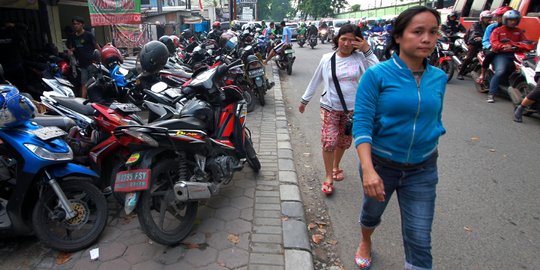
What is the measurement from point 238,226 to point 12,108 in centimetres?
188

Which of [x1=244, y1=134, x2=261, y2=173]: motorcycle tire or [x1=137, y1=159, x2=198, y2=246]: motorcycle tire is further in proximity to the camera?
[x1=244, y1=134, x2=261, y2=173]: motorcycle tire

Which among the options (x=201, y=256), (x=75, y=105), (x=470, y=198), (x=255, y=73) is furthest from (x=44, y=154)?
(x=255, y=73)

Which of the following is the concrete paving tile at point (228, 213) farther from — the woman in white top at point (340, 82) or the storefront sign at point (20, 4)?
the storefront sign at point (20, 4)

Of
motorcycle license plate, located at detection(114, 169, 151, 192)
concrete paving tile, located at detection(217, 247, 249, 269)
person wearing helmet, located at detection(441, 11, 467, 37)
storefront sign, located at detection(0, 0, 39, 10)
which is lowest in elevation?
concrete paving tile, located at detection(217, 247, 249, 269)

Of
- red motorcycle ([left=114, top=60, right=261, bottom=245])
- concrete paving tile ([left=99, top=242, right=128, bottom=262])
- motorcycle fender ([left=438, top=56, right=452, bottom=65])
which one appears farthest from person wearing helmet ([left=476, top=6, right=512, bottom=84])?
concrete paving tile ([left=99, top=242, right=128, bottom=262])

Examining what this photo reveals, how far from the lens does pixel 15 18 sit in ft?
29.0

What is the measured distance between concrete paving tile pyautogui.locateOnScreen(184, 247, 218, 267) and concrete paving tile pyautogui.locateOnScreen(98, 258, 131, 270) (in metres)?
0.42

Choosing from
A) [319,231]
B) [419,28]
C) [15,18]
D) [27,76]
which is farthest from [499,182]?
[15,18]

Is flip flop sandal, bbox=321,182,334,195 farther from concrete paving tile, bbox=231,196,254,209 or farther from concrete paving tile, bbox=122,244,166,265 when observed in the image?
concrete paving tile, bbox=122,244,166,265

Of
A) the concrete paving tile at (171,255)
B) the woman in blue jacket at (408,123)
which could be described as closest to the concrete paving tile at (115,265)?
the concrete paving tile at (171,255)

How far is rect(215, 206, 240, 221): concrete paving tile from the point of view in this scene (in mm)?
3273

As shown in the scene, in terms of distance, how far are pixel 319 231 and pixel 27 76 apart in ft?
21.6

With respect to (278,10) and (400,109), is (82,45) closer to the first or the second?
(400,109)

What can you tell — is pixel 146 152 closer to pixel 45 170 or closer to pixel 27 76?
pixel 45 170
